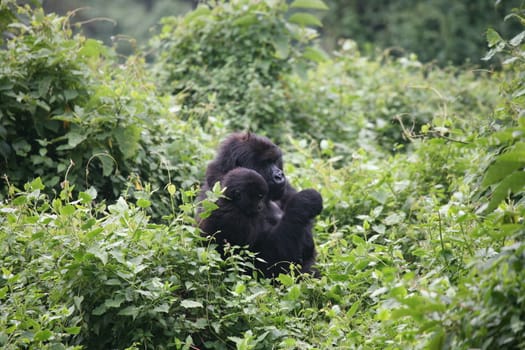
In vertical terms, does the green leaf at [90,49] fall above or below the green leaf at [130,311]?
above

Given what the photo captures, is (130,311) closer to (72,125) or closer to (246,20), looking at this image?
(72,125)

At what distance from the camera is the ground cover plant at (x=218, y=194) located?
3027 millimetres

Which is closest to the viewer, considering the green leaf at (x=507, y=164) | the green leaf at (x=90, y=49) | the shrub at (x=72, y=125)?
the green leaf at (x=507, y=164)

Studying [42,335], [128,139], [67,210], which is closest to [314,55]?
[128,139]

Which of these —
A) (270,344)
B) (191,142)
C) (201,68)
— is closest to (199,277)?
(270,344)

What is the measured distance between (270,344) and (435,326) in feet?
3.36

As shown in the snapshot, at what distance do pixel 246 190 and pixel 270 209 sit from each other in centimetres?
63

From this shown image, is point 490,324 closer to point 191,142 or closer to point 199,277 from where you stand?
point 199,277

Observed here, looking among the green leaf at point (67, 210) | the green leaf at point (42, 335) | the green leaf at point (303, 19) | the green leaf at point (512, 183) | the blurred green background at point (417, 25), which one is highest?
the green leaf at point (512, 183)

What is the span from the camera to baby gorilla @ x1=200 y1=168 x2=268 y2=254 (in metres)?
3.98

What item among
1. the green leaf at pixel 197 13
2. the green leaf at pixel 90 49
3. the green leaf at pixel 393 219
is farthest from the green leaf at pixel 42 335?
the green leaf at pixel 197 13

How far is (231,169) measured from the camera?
442 cm

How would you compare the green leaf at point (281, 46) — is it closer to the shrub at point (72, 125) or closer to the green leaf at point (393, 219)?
the shrub at point (72, 125)

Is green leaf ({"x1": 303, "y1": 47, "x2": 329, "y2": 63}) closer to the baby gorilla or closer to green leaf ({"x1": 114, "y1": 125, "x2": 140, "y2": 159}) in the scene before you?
green leaf ({"x1": 114, "y1": 125, "x2": 140, "y2": 159})
